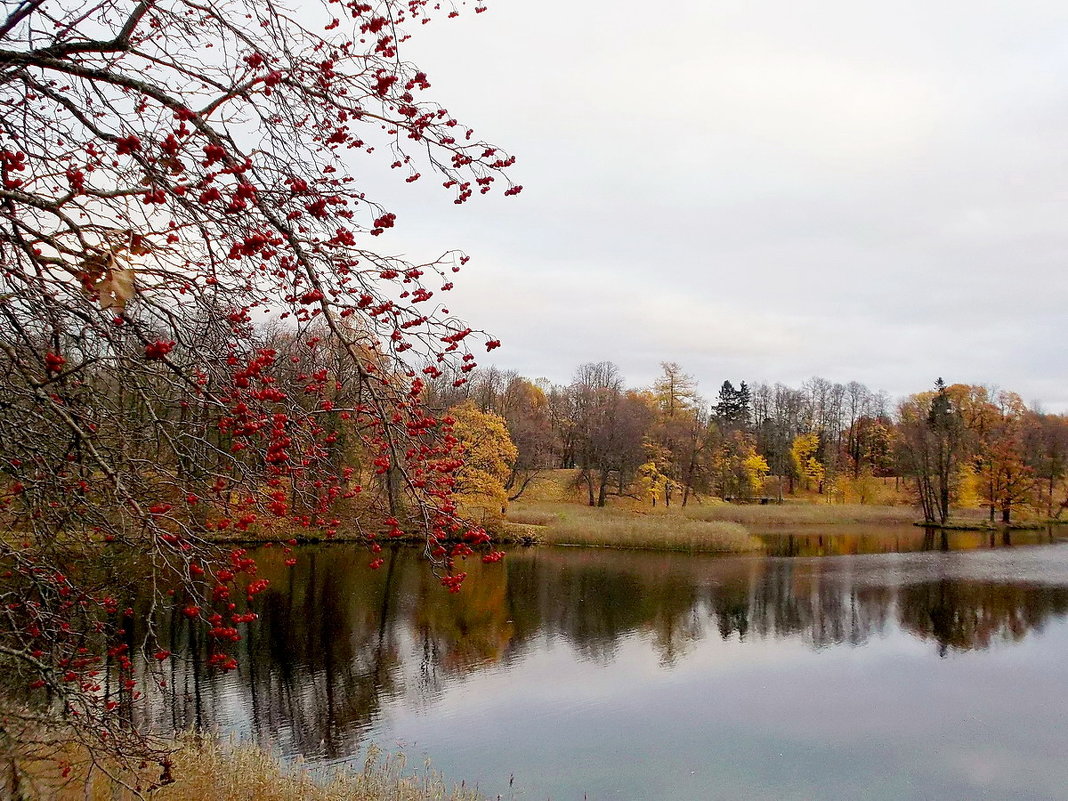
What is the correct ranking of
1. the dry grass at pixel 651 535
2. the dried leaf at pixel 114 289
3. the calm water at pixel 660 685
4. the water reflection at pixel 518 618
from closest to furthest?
the dried leaf at pixel 114 289 → the calm water at pixel 660 685 → the water reflection at pixel 518 618 → the dry grass at pixel 651 535

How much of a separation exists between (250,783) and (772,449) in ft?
160

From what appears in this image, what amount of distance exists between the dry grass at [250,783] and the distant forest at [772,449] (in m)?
23.6

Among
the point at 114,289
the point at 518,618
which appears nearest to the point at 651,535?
the point at 518,618

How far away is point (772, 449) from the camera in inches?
2028

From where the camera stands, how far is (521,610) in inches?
655

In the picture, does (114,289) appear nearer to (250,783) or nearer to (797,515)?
(250,783)

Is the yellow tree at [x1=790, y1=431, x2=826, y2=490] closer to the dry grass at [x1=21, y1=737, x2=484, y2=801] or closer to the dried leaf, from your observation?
the dry grass at [x1=21, y1=737, x2=484, y2=801]

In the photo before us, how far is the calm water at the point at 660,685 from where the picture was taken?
884 centimetres

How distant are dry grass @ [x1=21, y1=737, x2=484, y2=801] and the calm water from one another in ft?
3.17

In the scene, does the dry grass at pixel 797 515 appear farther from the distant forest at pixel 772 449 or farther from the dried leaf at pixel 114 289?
the dried leaf at pixel 114 289

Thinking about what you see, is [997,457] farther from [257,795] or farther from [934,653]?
[257,795]

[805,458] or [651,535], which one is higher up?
[805,458]

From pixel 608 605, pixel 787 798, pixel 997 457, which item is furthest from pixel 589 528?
pixel 997 457

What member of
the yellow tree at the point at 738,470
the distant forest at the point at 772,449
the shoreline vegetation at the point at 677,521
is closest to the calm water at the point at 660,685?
the shoreline vegetation at the point at 677,521
